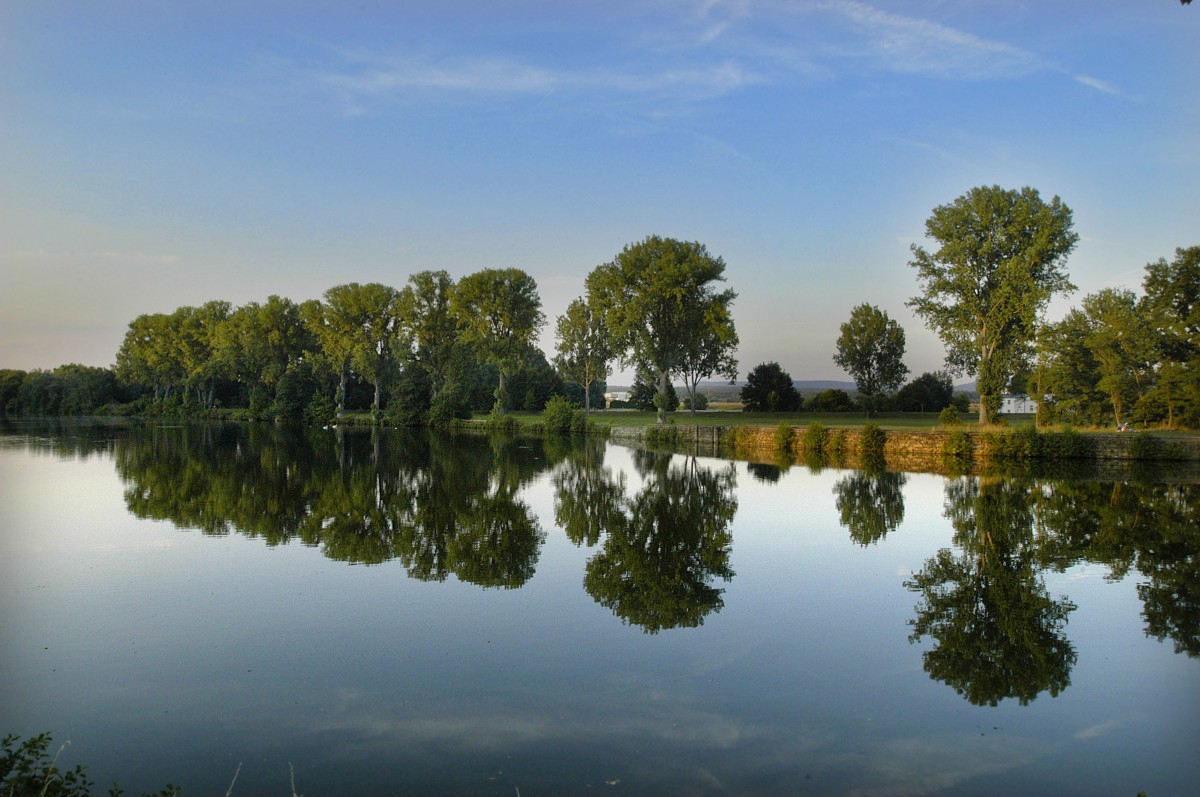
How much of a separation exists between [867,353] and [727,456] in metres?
39.0

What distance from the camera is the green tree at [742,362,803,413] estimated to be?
6188 cm

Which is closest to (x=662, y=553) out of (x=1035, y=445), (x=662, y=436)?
(x=1035, y=445)

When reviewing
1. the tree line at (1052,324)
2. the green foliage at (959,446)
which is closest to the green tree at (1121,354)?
the tree line at (1052,324)

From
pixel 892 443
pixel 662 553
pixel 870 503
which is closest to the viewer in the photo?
pixel 662 553

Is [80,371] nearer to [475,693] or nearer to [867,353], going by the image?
[867,353]

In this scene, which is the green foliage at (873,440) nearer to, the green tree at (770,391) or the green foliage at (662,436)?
the green foliage at (662,436)

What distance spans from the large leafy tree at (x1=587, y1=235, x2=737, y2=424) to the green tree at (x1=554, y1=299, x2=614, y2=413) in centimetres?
1041

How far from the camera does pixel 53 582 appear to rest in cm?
1015

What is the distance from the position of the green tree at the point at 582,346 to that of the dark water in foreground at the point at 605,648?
1796 inches

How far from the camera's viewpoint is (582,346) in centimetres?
6275

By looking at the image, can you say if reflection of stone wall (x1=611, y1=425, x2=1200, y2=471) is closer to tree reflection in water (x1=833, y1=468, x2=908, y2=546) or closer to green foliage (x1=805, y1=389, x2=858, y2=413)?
tree reflection in water (x1=833, y1=468, x2=908, y2=546)

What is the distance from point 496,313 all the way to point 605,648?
56548 mm

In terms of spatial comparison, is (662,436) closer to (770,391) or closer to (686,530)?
(770,391)

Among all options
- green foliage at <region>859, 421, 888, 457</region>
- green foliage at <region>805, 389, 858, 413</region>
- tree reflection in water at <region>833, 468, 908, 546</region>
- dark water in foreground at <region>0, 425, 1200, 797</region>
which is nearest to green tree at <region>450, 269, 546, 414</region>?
green foliage at <region>805, 389, 858, 413</region>
